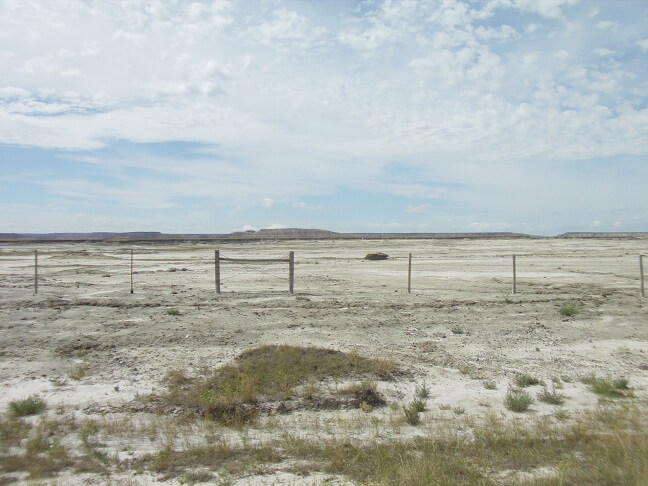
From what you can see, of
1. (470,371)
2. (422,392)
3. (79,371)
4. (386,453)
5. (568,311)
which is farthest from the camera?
(568,311)

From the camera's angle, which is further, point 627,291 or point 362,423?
point 627,291

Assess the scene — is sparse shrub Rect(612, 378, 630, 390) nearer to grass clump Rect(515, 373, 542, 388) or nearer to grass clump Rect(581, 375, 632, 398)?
grass clump Rect(581, 375, 632, 398)

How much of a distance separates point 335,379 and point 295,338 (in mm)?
3324

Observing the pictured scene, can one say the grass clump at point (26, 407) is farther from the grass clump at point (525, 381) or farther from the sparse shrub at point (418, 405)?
the grass clump at point (525, 381)

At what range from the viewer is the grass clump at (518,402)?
7.71 metres

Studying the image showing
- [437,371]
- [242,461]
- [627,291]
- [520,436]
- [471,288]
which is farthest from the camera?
[471,288]

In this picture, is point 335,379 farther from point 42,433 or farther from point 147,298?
point 147,298

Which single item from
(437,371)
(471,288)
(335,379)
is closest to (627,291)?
(471,288)

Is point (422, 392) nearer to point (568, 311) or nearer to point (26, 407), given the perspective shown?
point (26, 407)

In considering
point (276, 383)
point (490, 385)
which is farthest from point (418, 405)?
point (276, 383)

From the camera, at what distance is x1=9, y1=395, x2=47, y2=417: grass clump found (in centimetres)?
756

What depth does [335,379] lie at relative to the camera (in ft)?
29.5

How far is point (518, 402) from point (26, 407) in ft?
24.2

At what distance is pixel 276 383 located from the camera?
28.5ft
